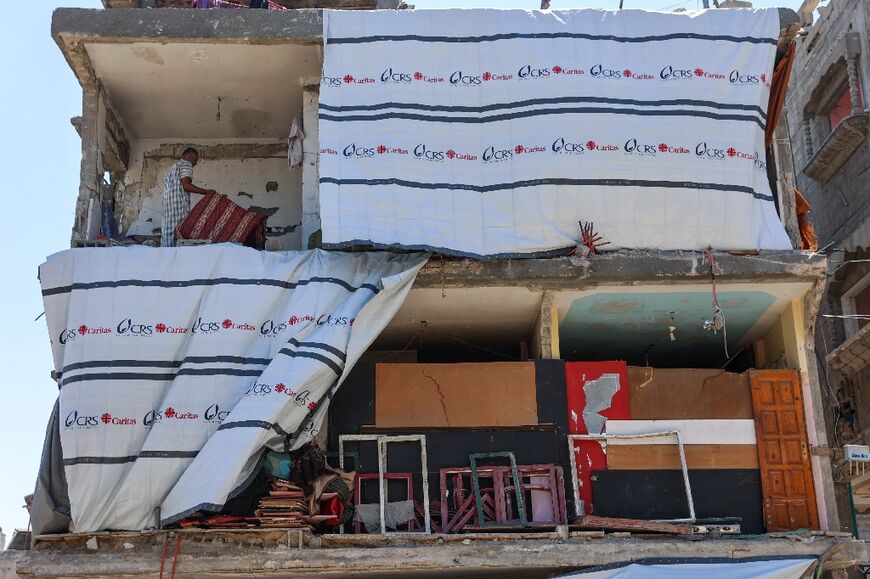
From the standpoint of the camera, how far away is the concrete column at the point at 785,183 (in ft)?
46.8

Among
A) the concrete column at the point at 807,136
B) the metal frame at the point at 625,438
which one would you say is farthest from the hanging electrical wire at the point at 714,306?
the concrete column at the point at 807,136

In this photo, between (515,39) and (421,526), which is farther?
(515,39)

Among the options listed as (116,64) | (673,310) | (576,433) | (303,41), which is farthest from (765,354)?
(116,64)

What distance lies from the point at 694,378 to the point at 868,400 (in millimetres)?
6548

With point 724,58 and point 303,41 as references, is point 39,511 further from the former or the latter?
point 724,58

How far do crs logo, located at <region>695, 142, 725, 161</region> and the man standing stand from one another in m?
5.62

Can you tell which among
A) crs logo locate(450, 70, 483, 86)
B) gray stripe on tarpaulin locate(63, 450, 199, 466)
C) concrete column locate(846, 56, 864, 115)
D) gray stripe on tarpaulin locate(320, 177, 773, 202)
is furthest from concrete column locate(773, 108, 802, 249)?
gray stripe on tarpaulin locate(63, 450, 199, 466)

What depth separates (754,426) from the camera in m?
13.6

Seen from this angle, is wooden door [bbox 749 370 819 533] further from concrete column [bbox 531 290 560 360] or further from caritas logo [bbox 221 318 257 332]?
caritas logo [bbox 221 318 257 332]

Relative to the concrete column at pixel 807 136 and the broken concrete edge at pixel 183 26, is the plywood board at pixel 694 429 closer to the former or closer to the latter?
the broken concrete edge at pixel 183 26

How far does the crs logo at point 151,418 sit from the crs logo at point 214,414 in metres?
0.44

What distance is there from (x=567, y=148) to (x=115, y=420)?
5.62m

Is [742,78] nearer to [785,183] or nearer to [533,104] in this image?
[785,183]

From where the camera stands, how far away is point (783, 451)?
1348 centimetres
